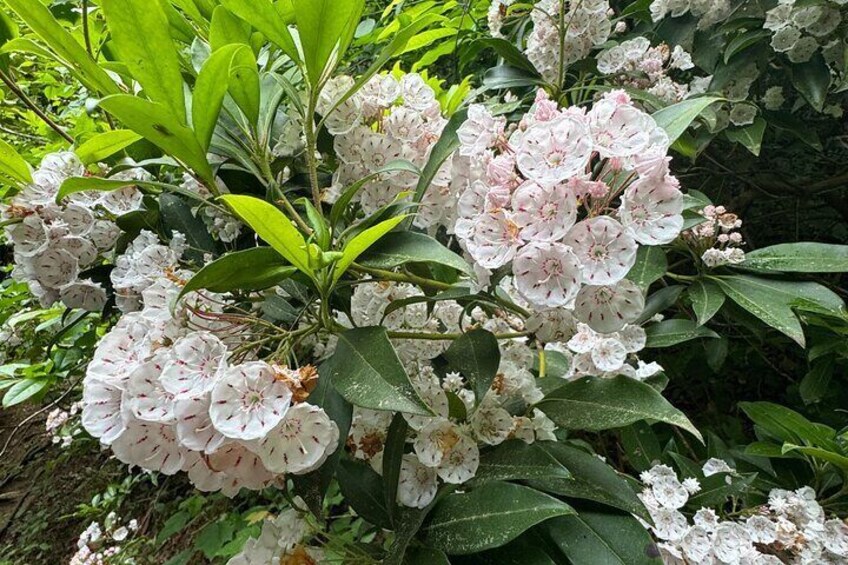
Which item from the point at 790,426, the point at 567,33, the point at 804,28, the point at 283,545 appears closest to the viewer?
the point at 283,545

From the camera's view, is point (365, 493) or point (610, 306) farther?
point (365, 493)

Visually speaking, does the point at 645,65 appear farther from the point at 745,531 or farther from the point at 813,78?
the point at 745,531

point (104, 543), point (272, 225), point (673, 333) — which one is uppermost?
point (272, 225)

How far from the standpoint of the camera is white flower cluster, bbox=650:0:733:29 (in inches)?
60.1

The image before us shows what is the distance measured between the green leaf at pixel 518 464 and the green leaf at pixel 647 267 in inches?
12.3

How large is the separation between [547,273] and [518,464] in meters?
0.30

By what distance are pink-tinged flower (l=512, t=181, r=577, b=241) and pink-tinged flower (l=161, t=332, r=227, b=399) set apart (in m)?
0.38

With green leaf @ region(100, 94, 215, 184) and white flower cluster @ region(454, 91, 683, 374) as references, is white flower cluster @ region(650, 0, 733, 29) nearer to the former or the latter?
white flower cluster @ region(454, 91, 683, 374)

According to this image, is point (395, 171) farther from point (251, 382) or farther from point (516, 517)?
point (516, 517)

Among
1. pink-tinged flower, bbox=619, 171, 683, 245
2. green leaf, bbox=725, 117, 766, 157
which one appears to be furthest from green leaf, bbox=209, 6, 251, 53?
green leaf, bbox=725, 117, 766, 157

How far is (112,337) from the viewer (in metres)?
0.71

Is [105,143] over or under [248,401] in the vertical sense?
over

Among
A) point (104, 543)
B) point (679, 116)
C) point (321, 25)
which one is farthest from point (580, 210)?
Answer: point (104, 543)

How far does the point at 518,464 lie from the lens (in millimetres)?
795
